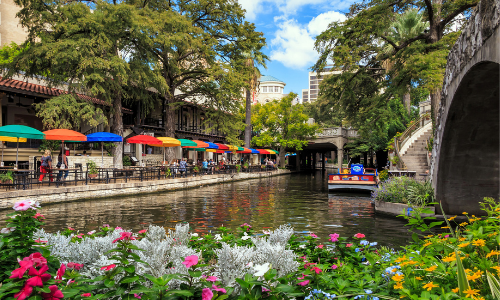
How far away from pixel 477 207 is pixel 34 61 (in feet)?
72.4

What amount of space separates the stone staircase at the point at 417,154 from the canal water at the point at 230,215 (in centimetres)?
773

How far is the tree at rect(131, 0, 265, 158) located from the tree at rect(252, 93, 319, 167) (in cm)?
1242

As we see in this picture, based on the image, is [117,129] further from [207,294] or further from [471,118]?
[207,294]

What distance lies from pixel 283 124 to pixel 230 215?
32.9 meters

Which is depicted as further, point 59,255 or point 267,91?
point 267,91

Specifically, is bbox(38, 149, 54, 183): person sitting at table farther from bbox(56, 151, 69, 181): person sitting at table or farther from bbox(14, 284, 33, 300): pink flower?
bbox(14, 284, 33, 300): pink flower

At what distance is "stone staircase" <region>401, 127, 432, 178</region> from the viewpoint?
809 inches

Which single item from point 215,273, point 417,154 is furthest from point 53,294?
point 417,154

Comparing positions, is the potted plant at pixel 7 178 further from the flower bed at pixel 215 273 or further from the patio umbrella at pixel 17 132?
the flower bed at pixel 215 273

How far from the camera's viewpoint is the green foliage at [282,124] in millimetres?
42656

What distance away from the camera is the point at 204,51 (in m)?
25.3

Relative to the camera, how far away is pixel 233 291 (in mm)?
2318

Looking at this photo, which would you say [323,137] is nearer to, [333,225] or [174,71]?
[174,71]

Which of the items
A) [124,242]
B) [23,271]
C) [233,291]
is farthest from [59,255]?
[233,291]
